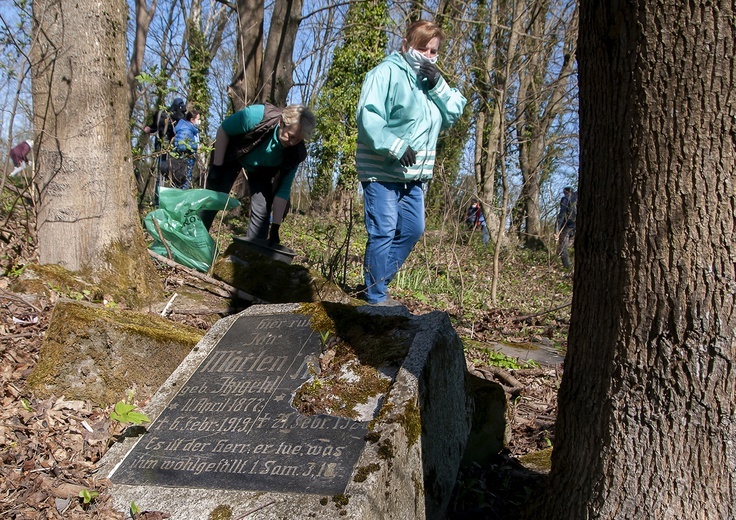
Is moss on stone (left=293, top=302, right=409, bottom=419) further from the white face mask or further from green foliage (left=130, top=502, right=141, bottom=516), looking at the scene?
the white face mask

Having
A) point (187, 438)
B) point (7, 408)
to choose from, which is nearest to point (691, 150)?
point (187, 438)

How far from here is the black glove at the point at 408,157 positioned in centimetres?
445

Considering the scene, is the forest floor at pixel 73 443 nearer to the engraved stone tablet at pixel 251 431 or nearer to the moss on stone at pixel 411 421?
the engraved stone tablet at pixel 251 431

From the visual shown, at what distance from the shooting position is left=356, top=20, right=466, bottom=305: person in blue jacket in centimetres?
445

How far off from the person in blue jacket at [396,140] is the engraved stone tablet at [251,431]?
140 centimetres

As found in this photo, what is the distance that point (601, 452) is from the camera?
7.28 ft

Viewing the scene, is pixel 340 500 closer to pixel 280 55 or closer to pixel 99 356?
pixel 99 356

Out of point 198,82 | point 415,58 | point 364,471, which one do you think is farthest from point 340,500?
point 198,82

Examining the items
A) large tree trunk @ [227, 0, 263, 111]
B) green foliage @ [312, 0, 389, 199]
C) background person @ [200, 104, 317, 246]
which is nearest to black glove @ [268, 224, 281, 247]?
background person @ [200, 104, 317, 246]

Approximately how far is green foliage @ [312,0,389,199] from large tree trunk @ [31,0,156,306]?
9339 millimetres

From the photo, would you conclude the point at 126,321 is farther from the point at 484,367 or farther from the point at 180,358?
the point at 484,367

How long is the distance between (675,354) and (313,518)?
131cm

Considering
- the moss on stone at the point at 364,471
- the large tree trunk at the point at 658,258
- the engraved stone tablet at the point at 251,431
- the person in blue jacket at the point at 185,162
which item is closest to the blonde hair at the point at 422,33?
the engraved stone tablet at the point at 251,431

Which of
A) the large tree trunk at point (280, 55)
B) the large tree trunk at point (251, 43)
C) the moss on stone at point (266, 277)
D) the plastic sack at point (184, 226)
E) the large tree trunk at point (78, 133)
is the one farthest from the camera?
the large tree trunk at point (280, 55)
